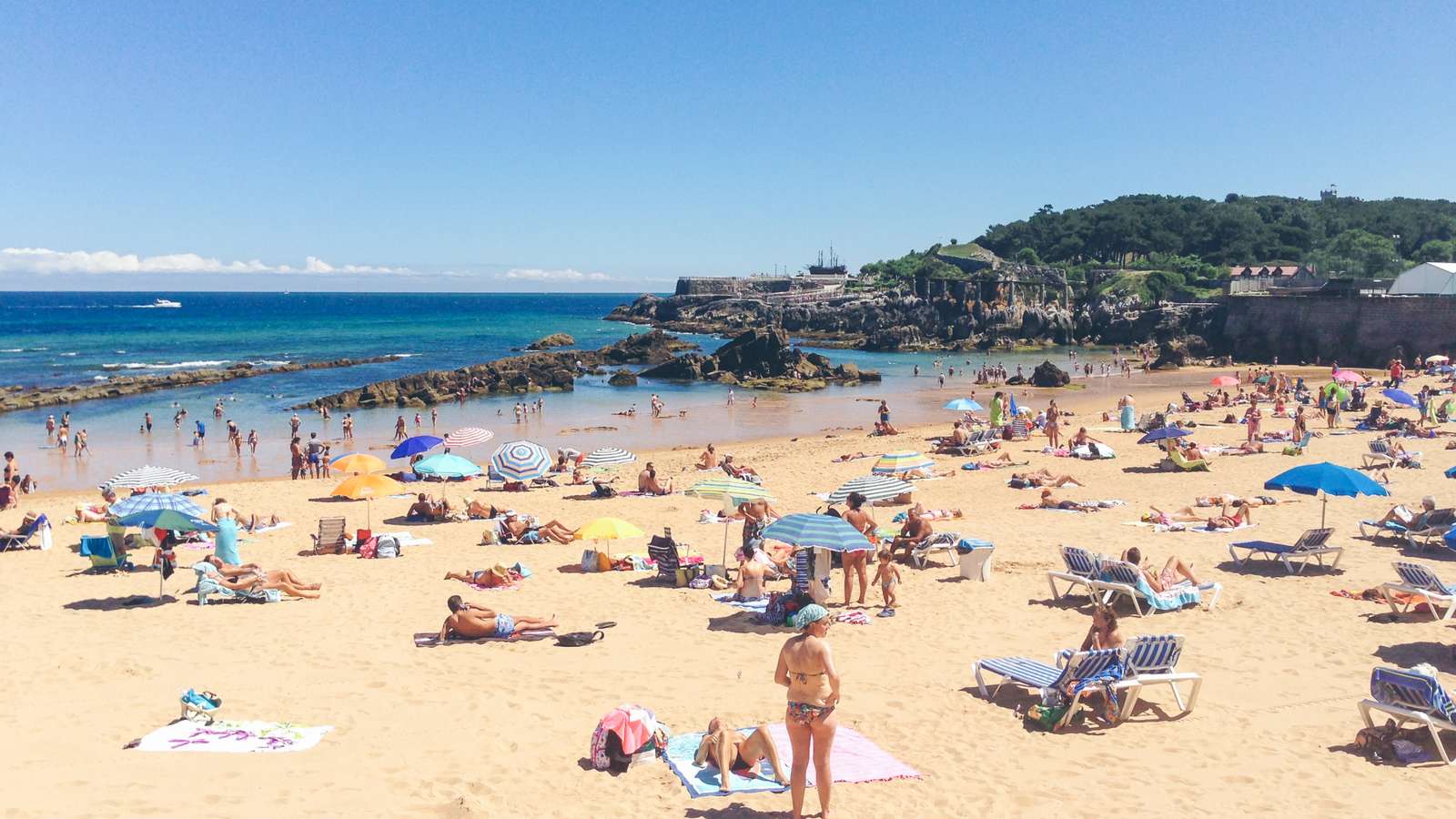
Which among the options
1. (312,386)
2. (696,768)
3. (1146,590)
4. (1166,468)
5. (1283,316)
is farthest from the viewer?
(1283,316)

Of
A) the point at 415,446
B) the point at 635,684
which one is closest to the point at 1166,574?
the point at 635,684

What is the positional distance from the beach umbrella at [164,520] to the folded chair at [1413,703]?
449 inches

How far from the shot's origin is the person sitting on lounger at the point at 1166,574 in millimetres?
10461

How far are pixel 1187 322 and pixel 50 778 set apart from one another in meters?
64.6

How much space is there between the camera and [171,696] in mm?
7891

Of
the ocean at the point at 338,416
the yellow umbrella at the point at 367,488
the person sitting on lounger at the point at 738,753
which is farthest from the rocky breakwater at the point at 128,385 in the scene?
the person sitting on lounger at the point at 738,753

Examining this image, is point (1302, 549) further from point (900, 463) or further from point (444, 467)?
point (444, 467)

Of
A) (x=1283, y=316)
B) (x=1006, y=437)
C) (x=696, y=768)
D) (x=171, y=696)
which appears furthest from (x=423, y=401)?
(x=1283, y=316)

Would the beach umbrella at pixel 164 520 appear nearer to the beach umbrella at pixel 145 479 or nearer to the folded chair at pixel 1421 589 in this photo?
the beach umbrella at pixel 145 479

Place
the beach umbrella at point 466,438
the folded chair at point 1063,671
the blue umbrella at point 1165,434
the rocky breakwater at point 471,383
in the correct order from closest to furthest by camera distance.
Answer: the folded chair at point 1063,671
the blue umbrella at point 1165,434
the beach umbrella at point 466,438
the rocky breakwater at point 471,383

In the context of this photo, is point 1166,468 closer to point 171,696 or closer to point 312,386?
point 171,696

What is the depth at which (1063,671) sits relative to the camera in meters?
7.71

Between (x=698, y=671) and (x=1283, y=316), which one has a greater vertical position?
(x=1283, y=316)

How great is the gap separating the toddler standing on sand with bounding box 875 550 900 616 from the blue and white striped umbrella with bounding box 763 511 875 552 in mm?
646
